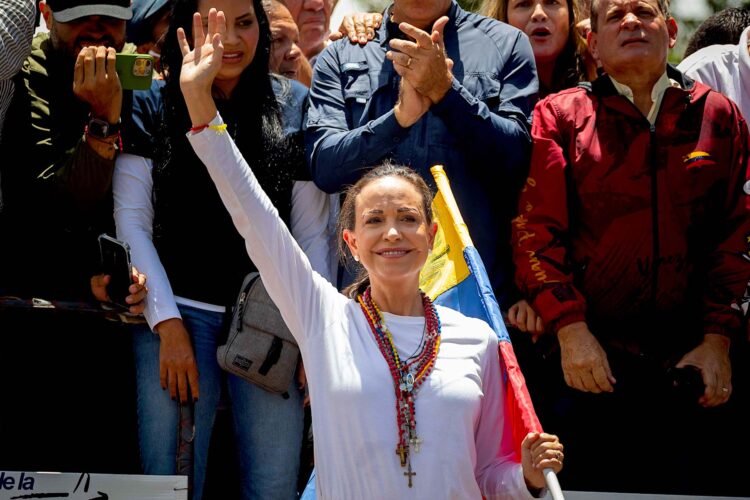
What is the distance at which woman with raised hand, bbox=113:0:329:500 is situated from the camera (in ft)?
15.0

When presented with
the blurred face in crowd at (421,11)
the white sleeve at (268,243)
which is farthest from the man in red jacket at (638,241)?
the white sleeve at (268,243)

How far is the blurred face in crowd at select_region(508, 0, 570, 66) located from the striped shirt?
231 centimetres

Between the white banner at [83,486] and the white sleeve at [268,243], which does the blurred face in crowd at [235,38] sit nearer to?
the white sleeve at [268,243]

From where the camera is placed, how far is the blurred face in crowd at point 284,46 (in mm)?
6125

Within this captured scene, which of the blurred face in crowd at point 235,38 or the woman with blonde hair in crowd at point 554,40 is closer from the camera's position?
the blurred face in crowd at point 235,38

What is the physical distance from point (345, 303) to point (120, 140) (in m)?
1.28

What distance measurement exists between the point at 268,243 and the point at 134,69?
1197mm

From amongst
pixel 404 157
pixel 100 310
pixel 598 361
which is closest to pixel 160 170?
pixel 100 310

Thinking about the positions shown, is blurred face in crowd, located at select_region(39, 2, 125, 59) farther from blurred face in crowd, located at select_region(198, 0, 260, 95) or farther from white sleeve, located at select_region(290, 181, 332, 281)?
white sleeve, located at select_region(290, 181, 332, 281)

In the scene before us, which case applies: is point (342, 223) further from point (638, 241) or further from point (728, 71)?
point (728, 71)

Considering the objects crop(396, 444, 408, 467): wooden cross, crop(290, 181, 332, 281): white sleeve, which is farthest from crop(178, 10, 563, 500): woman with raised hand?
crop(290, 181, 332, 281): white sleeve

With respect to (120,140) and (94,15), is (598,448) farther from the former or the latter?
(94,15)

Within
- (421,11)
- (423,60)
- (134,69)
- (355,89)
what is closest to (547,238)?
(423,60)

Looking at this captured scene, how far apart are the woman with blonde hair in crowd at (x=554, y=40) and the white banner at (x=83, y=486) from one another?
8.49ft
